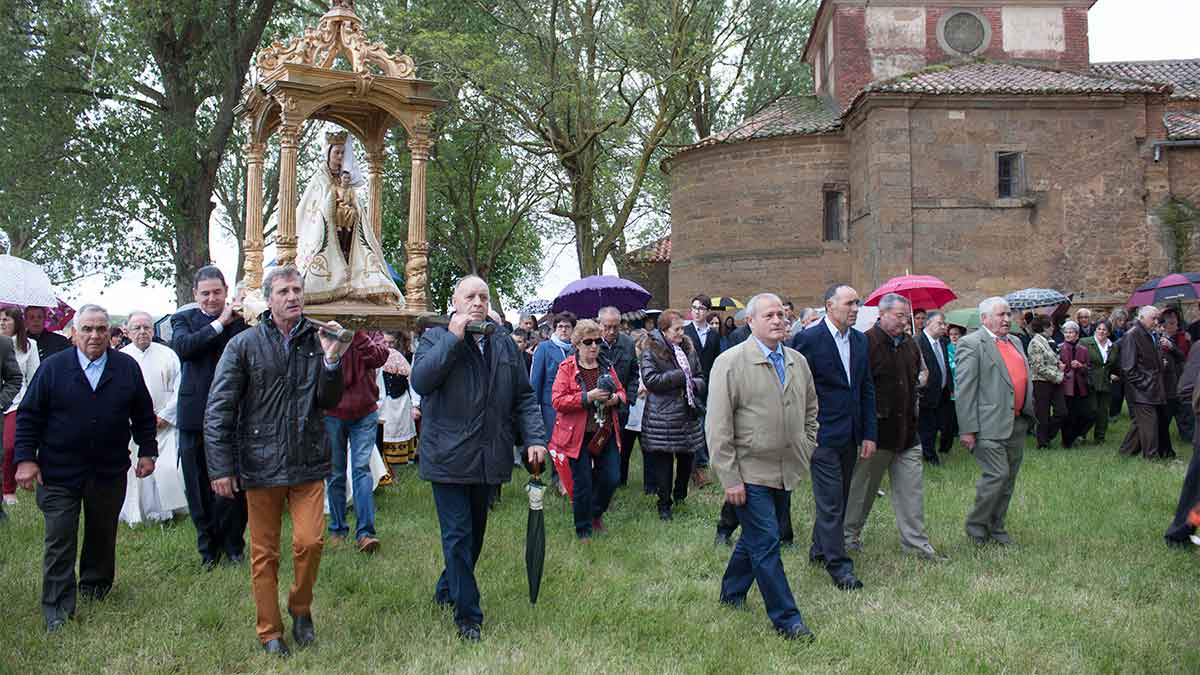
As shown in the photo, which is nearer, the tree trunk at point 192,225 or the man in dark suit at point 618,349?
the man in dark suit at point 618,349

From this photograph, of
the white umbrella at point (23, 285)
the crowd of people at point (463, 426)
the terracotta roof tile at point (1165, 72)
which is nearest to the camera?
the crowd of people at point (463, 426)

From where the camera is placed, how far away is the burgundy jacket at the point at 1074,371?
12875 millimetres

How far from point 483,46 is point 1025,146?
42.6ft

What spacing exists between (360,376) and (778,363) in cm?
324

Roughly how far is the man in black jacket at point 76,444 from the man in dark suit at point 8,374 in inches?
78.4

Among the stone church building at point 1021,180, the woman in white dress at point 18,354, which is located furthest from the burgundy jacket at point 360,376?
the stone church building at point 1021,180

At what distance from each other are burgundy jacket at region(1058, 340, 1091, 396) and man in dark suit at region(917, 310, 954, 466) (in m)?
1.74

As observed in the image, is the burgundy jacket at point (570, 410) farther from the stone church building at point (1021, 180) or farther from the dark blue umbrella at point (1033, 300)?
the stone church building at point (1021, 180)

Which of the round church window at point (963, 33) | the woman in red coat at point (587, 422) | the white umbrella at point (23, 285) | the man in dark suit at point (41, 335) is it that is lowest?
the woman in red coat at point (587, 422)

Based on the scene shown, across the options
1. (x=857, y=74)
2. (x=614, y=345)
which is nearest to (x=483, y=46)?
(x=857, y=74)

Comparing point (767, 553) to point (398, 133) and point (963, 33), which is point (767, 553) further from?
point (963, 33)

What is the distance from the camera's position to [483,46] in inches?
839

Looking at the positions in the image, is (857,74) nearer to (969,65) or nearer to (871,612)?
(969,65)

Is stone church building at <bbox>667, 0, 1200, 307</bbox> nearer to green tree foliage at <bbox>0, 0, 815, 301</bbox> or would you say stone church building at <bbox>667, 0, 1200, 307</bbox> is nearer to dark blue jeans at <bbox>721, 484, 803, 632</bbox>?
green tree foliage at <bbox>0, 0, 815, 301</bbox>
